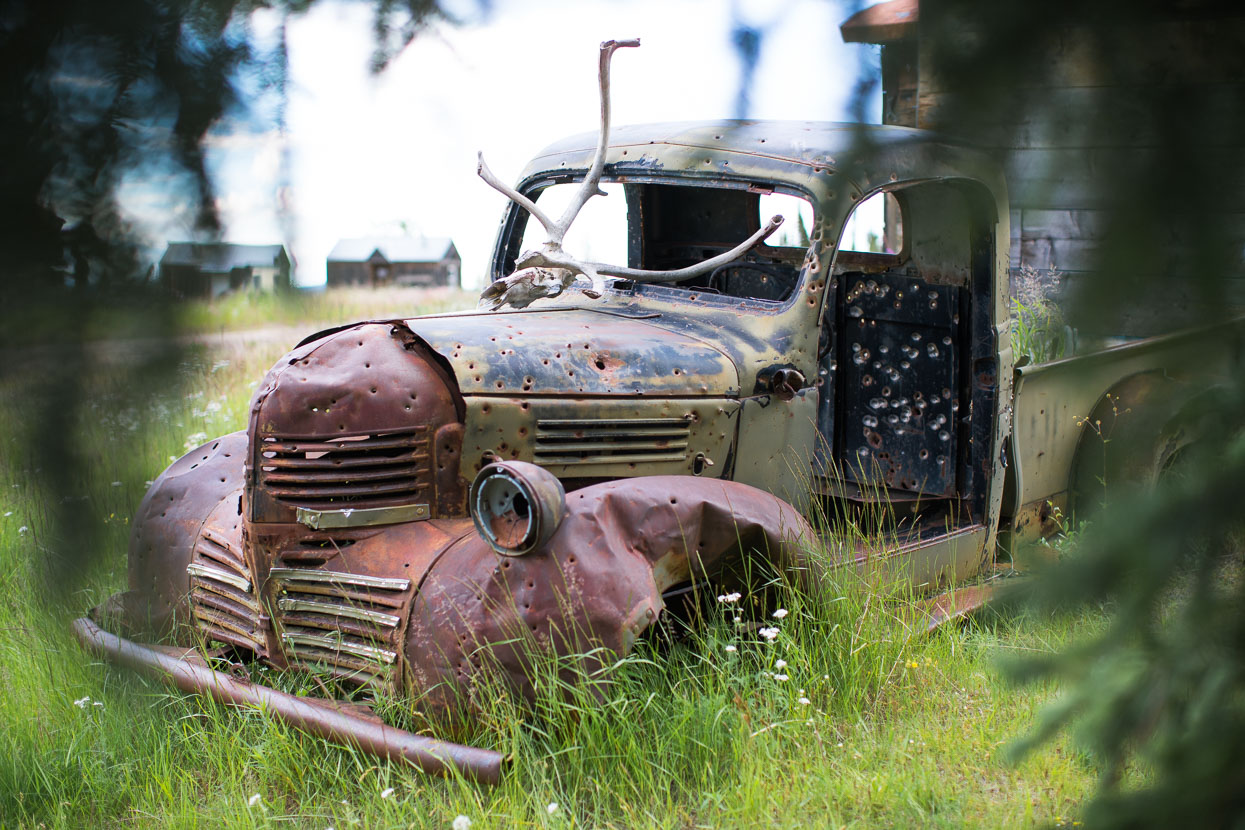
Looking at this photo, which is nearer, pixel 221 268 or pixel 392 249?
pixel 221 268

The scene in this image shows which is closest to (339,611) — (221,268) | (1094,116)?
(221,268)

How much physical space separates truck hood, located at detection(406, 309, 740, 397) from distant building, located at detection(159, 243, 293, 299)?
1.93 m

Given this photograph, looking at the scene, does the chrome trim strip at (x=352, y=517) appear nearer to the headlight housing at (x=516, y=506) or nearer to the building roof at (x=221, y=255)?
the headlight housing at (x=516, y=506)

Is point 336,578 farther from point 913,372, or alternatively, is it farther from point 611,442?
point 913,372

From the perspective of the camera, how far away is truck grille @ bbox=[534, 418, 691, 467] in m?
3.10

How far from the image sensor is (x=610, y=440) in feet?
10.6

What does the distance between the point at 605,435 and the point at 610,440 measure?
1.8 inches

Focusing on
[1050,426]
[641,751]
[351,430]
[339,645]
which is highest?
[351,430]

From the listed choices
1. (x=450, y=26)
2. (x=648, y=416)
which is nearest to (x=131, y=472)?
(x=450, y=26)

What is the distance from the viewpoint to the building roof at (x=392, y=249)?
1.07m

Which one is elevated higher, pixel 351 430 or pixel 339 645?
pixel 351 430

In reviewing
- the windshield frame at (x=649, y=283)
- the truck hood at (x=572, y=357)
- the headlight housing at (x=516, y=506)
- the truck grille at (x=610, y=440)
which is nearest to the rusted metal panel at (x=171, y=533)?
the truck hood at (x=572, y=357)

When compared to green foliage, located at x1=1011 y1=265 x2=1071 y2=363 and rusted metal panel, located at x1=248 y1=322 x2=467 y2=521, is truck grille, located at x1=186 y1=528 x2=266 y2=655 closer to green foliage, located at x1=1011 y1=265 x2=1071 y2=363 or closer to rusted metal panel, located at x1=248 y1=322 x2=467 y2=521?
rusted metal panel, located at x1=248 y1=322 x2=467 y2=521

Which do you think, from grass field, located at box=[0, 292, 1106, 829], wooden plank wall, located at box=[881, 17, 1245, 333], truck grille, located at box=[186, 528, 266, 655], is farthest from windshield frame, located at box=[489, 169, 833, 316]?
wooden plank wall, located at box=[881, 17, 1245, 333]
